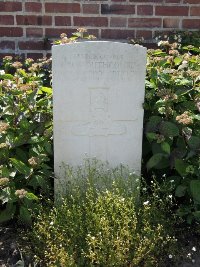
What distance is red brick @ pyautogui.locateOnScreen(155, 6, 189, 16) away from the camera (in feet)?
14.5

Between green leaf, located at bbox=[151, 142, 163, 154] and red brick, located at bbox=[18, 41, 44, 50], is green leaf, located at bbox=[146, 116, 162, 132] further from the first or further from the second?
red brick, located at bbox=[18, 41, 44, 50]

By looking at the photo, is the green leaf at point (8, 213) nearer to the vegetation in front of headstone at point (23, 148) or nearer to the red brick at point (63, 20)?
the vegetation in front of headstone at point (23, 148)

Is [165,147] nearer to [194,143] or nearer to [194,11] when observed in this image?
[194,143]

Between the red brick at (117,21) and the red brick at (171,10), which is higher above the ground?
the red brick at (171,10)

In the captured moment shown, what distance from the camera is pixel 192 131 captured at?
10.3ft

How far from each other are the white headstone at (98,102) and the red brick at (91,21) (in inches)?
58.6

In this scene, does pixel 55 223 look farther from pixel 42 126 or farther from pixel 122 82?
pixel 122 82

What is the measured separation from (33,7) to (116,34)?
0.78 m

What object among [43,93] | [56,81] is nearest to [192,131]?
[56,81]

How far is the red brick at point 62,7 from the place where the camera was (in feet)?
14.3

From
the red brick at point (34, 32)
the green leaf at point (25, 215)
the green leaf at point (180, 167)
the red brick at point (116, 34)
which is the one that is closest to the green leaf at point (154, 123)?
the green leaf at point (180, 167)

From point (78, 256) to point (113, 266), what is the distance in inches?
8.8

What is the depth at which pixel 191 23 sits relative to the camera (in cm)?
451

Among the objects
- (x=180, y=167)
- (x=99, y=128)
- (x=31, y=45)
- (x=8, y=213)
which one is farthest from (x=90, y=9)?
(x=8, y=213)
